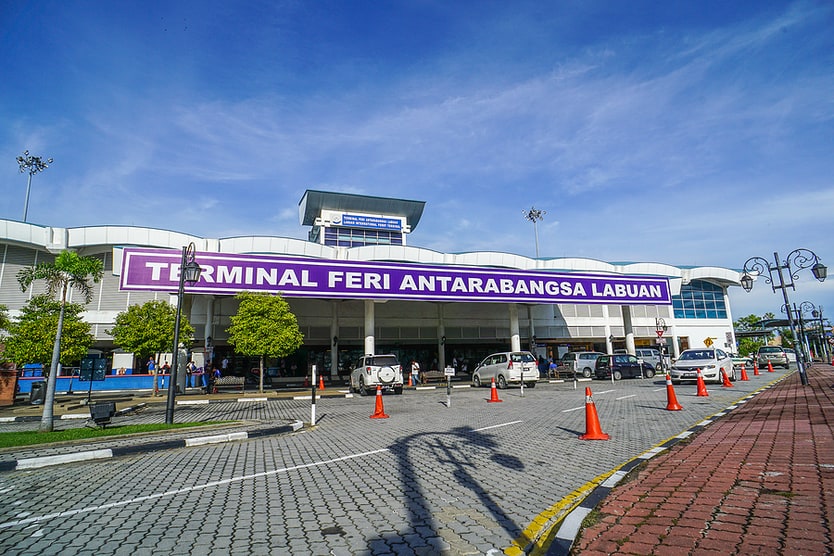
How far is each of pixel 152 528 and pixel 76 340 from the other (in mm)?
15130

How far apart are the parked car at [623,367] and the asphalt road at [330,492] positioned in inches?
728

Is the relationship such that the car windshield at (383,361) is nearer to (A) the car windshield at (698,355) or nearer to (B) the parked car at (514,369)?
(B) the parked car at (514,369)

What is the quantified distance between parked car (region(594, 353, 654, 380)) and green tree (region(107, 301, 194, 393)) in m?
24.0

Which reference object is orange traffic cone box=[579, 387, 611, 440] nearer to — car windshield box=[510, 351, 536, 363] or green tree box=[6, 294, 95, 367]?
car windshield box=[510, 351, 536, 363]

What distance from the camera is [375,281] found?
26469 mm

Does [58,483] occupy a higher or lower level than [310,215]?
lower

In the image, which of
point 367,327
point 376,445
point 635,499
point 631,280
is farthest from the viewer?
point 631,280

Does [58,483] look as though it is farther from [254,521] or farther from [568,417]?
[568,417]

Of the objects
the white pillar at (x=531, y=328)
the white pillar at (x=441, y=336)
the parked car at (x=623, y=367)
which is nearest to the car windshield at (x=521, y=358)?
the parked car at (x=623, y=367)

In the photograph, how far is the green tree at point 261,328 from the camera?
21844mm

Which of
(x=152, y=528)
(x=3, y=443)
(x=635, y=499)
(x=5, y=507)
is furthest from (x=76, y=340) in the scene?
(x=635, y=499)

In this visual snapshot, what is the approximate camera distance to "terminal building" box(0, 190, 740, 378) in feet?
81.3

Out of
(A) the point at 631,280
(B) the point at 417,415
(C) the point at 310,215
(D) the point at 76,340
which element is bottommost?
(B) the point at 417,415

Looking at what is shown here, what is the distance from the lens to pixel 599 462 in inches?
268
